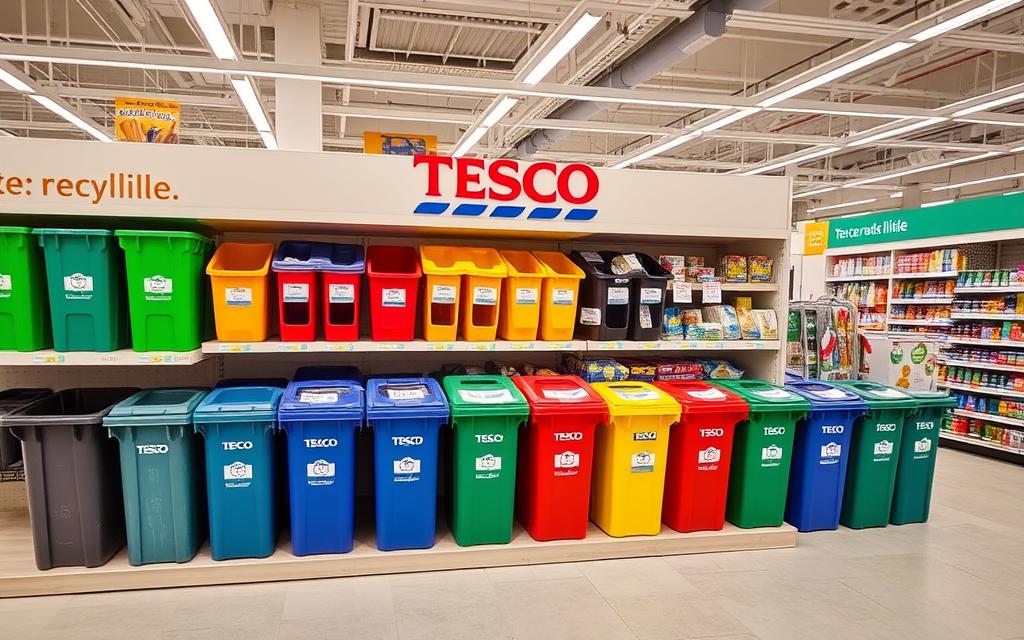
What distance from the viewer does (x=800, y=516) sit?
3.58 m

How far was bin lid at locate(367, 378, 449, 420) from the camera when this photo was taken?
115 inches

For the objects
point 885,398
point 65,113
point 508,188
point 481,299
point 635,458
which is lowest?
point 635,458

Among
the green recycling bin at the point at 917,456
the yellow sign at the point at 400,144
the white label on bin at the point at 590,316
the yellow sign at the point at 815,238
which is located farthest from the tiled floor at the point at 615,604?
the yellow sign at the point at 815,238

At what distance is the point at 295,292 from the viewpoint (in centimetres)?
311

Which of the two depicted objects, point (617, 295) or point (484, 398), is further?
point (617, 295)

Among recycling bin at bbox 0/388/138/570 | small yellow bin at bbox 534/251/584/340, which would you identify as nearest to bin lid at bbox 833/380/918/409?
small yellow bin at bbox 534/251/584/340

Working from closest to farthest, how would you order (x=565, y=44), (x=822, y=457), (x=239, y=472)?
(x=239, y=472), (x=822, y=457), (x=565, y=44)

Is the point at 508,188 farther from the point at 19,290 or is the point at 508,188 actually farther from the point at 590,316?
the point at 19,290

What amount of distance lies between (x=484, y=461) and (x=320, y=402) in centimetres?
85

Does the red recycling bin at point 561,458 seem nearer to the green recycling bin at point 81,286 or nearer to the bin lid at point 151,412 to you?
the bin lid at point 151,412

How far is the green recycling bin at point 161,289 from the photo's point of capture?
115 inches

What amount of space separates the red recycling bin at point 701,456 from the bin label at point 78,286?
2.97 meters

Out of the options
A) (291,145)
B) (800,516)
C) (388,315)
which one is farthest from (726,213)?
(291,145)

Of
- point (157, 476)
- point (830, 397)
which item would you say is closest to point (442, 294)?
point (157, 476)
